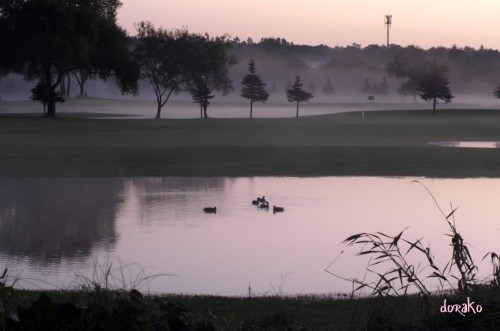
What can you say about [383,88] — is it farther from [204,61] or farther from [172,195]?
[172,195]

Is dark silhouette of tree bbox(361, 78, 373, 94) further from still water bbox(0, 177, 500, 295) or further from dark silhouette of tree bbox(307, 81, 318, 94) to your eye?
still water bbox(0, 177, 500, 295)

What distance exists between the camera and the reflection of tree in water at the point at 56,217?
1185 centimetres

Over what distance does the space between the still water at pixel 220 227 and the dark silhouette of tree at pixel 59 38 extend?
36.6m

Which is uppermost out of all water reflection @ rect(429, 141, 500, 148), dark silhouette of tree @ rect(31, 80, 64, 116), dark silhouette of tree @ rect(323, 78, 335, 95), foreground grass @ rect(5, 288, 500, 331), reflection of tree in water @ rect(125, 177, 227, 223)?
dark silhouette of tree @ rect(323, 78, 335, 95)

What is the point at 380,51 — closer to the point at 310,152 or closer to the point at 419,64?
the point at 419,64

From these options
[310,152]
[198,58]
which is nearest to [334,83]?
[198,58]

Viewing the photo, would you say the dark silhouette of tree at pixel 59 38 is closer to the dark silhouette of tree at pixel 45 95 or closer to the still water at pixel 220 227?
the dark silhouette of tree at pixel 45 95

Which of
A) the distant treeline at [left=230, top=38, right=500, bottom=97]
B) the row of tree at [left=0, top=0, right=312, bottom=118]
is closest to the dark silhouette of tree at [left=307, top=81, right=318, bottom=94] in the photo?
the distant treeline at [left=230, top=38, right=500, bottom=97]

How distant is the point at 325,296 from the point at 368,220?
5.56m

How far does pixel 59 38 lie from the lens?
54.8 metres

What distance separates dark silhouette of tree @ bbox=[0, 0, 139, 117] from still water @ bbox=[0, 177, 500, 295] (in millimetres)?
36630

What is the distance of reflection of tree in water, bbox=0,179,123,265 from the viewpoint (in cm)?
1185

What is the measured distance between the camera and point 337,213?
50.0 ft

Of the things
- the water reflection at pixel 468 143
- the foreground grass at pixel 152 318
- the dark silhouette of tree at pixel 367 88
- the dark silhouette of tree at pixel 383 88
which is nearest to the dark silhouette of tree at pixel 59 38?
the water reflection at pixel 468 143
